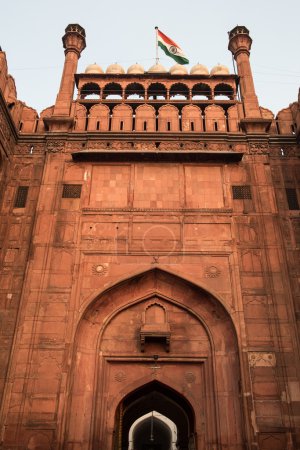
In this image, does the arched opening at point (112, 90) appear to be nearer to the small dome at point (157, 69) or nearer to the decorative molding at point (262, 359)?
the small dome at point (157, 69)

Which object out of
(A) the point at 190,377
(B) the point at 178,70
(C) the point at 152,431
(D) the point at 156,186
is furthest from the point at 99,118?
(C) the point at 152,431

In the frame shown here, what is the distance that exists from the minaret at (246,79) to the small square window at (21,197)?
729 cm

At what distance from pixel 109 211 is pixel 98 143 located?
2656 mm

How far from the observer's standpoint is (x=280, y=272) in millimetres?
11859

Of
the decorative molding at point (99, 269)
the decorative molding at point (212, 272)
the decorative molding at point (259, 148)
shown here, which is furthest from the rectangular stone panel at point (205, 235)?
the decorative molding at point (259, 148)

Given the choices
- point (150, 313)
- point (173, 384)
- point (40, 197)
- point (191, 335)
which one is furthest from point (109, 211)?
point (173, 384)

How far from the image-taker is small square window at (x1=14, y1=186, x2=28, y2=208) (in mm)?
13173

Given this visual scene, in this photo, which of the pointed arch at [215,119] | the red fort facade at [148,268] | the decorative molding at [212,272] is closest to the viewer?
the red fort facade at [148,268]

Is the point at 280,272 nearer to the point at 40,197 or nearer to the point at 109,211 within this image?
the point at 109,211

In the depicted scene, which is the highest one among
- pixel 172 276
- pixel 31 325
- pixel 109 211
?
pixel 109 211

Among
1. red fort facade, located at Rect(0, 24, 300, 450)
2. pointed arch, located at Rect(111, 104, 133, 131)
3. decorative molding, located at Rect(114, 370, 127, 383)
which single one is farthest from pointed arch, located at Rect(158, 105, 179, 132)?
decorative molding, located at Rect(114, 370, 127, 383)

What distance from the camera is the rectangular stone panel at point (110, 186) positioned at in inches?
520

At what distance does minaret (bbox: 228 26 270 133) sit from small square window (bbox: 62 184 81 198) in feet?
19.0

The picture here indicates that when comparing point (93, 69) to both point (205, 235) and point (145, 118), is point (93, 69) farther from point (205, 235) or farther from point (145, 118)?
point (205, 235)
